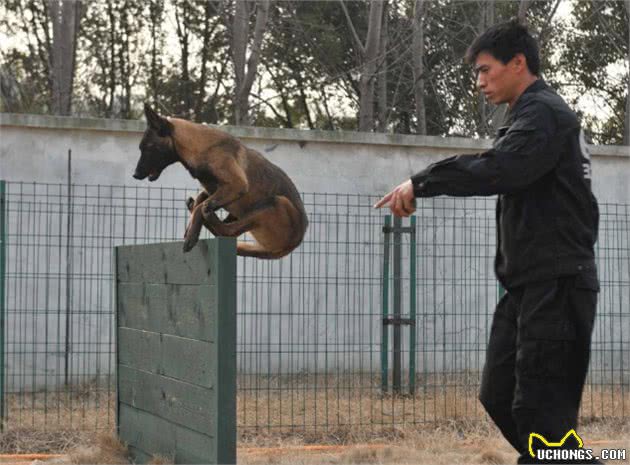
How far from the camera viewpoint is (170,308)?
531 centimetres

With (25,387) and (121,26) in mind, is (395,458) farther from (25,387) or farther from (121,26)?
(121,26)

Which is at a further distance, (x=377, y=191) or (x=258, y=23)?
(x=258, y=23)

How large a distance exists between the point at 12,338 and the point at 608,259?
5.28 metres

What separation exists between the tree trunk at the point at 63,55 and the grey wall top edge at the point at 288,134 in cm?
412

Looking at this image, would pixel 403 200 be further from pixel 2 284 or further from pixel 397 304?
pixel 397 304

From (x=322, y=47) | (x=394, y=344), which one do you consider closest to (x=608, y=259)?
(x=394, y=344)

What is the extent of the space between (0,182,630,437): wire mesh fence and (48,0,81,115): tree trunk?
439 centimetres

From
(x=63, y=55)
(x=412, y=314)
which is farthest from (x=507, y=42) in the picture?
(x=63, y=55)

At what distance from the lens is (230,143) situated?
4539mm

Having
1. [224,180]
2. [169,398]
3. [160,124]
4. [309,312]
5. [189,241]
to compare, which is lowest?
[169,398]

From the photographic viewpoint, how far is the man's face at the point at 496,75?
3.60 metres

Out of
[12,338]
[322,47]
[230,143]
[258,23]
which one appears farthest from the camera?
[322,47]

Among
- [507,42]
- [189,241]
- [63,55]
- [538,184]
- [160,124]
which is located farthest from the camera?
[63,55]

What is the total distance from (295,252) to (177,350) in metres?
3.94
